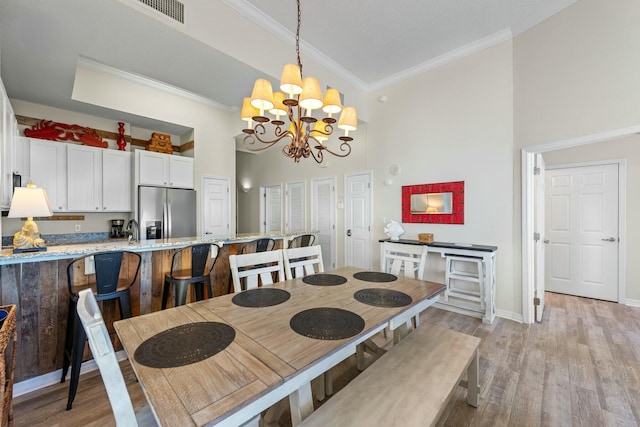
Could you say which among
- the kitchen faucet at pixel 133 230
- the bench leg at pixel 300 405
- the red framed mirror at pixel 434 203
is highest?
the red framed mirror at pixel 434 203

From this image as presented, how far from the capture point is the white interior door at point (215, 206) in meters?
4.73

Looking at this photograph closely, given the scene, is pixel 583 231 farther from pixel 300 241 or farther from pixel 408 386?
pixel 408 386

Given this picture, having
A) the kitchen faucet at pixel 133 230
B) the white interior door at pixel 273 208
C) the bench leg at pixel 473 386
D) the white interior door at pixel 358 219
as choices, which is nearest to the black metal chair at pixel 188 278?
the kitchen faucet at pixel 133 230

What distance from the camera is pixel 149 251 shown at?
2309 mm

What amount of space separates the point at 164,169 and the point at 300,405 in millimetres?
4209

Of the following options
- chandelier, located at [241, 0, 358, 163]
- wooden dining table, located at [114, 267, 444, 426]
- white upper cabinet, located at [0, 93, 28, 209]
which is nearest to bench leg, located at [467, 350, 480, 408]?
wooden dining table, located at [114, 267, 444, 426]

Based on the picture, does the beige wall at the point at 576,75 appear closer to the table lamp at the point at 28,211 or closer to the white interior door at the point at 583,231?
the white interior door at the point at 583,231

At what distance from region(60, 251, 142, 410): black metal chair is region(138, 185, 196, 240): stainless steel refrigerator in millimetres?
2066

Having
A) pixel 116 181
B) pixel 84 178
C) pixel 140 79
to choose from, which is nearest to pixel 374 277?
pixel 116 181

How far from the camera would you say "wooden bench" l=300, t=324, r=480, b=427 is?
105cm

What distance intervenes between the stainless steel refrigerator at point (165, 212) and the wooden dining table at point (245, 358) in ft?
10.1

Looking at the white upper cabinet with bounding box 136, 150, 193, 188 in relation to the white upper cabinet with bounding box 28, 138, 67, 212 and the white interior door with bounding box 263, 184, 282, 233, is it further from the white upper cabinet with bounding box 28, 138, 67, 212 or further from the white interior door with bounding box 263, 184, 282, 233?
the white interior door with bounding box 263, 184, 282, 233

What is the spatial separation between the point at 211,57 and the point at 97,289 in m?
2.20

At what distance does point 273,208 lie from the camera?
6.48 metres
